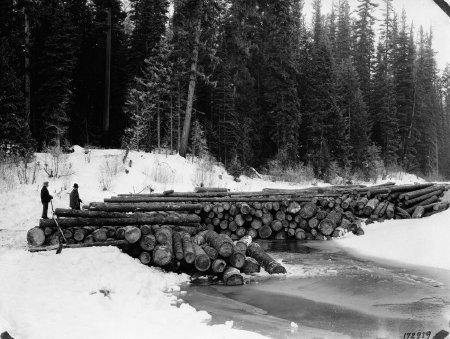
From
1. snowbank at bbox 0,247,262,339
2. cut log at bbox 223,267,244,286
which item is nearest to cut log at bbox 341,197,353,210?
cut log at bbox 223,267,244,286

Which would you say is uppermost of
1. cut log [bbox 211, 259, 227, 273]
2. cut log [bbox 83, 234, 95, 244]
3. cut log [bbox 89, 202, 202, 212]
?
cut log [bbox 89, 202, 202, 212]

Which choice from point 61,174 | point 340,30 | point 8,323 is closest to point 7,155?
point 61,174

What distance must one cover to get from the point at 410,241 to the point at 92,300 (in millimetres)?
9210

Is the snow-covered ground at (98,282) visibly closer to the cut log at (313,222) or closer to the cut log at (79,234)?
the cut log at (79,234)

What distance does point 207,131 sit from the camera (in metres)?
33.9

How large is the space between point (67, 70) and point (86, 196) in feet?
39.8

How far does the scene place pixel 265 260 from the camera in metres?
10.3

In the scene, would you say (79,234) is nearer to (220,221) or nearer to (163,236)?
(163,236)

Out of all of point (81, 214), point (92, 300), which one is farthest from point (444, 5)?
point (81, 214)

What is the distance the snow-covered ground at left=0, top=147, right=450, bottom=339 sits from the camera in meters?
5.89

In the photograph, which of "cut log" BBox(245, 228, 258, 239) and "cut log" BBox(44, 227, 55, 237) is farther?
"cut log" BBox(245, 228, 258, 239)

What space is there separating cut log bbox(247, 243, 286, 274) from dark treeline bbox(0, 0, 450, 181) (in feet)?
46.4

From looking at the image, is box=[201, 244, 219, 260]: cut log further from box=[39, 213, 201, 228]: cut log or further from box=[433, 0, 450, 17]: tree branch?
box=[433, 0, 450, 17]: tree branch

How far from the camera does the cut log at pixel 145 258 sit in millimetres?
9984
